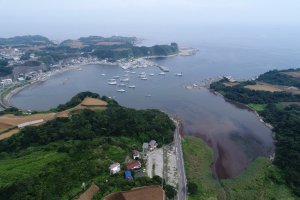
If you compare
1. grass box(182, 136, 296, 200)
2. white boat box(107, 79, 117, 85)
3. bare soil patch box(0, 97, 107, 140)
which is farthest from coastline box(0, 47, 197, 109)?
grass box(182, 136, 296, 200)

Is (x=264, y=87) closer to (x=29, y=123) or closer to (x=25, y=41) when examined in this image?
(x=29, y=123)

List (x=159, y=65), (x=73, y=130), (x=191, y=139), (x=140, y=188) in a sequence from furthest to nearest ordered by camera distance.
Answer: (x=159, y=65) < (x=191, y=139) < (x=73, y=130) < (x=140, y=188)

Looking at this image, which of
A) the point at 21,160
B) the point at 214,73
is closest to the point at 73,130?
the point at 21,160

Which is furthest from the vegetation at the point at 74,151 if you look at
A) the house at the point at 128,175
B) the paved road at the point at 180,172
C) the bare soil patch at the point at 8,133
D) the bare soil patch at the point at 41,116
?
the bare soil patch at the point at 41,116

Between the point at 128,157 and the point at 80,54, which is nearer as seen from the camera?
the point at 128,157

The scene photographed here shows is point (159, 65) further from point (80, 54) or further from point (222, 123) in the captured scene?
point (222, 123)

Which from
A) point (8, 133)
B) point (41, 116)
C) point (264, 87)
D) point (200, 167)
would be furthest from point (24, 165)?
point (264, 87)
